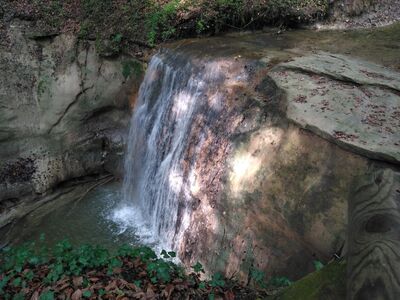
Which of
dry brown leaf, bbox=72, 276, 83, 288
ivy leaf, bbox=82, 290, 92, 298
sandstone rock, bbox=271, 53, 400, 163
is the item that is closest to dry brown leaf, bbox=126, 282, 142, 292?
ivy leaf, bbox=82, 290, 92, 298

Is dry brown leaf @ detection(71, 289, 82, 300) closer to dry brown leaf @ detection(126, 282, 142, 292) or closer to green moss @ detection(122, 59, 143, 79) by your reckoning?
dry brown leaf @ detection(126, 282, 142, 292)

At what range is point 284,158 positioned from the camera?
179 inches

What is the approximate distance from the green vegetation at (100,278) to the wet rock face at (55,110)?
179 inches

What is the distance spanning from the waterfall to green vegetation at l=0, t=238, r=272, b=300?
7.15ft

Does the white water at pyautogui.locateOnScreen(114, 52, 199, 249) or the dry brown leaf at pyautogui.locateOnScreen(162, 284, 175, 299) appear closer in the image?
the dry brown leaf at pyautogui.locateOnScreen(162, 284, 175, 299)

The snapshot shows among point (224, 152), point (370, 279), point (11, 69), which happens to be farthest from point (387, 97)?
point (11, 69)

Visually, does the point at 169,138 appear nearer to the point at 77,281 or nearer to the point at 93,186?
the point at 93,186

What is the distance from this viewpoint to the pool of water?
23.0ft

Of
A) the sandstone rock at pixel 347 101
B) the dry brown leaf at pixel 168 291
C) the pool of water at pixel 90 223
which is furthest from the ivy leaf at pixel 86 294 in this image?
the pool of water at pixel 90 223

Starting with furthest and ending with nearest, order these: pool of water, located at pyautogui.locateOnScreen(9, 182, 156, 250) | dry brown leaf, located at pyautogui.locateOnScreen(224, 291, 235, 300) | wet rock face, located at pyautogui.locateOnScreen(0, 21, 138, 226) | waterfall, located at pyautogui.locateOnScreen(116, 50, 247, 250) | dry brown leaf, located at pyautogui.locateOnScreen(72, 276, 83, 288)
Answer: wet rock face, located at pyautogui.locateOnScreen(0, 21, 138, 226) < pool of water, located at pyautogui.locateOnScreen(9, 182, 156, 250) < waterfall, located at pyautogui.locateOnScreen(116, 50, 247, 250) < dry brown leaf, located at pyautogui.locateOnScreen(72, 276, 83, 288) < dry brown leaf, located at pyautogui.locateOnScreen(224, 291, 235, 300)

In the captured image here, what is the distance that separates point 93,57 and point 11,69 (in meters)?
1.66

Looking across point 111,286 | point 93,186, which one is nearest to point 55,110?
point 93,186

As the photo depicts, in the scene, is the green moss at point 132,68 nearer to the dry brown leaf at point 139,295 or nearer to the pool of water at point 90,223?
the pool of water at point 90,223

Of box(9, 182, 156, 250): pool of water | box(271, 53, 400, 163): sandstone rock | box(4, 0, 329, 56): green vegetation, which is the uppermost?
box(4, 0, 329, 56): green vegetation
